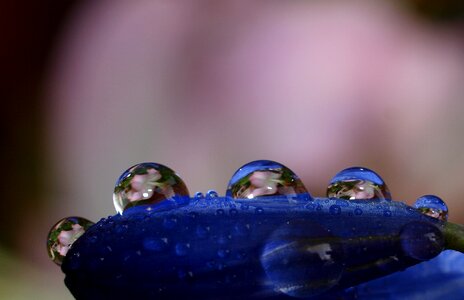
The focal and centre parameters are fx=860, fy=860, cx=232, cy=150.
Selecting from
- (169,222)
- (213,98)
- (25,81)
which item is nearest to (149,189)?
(169,222)

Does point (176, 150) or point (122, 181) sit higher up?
point (122, 181)

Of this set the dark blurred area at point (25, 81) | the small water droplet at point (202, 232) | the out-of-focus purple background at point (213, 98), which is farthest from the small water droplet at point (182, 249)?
the dark blurred area at point (25, 81)

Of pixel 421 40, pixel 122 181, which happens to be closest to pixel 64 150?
pixel 421 40

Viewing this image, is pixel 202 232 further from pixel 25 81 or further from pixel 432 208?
pixel 25 81

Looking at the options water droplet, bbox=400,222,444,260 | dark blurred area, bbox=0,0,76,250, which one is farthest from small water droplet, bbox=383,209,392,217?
dark blurred area, bbox=0,0,76,250

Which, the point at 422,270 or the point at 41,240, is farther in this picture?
the point at 41,240

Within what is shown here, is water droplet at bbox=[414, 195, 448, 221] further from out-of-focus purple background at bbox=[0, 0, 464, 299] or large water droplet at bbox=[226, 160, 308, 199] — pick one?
out-of-focus purple background at bbox=[0, 0, 464, 299]

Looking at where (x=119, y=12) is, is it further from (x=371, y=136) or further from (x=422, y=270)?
(x=422, y=270)
